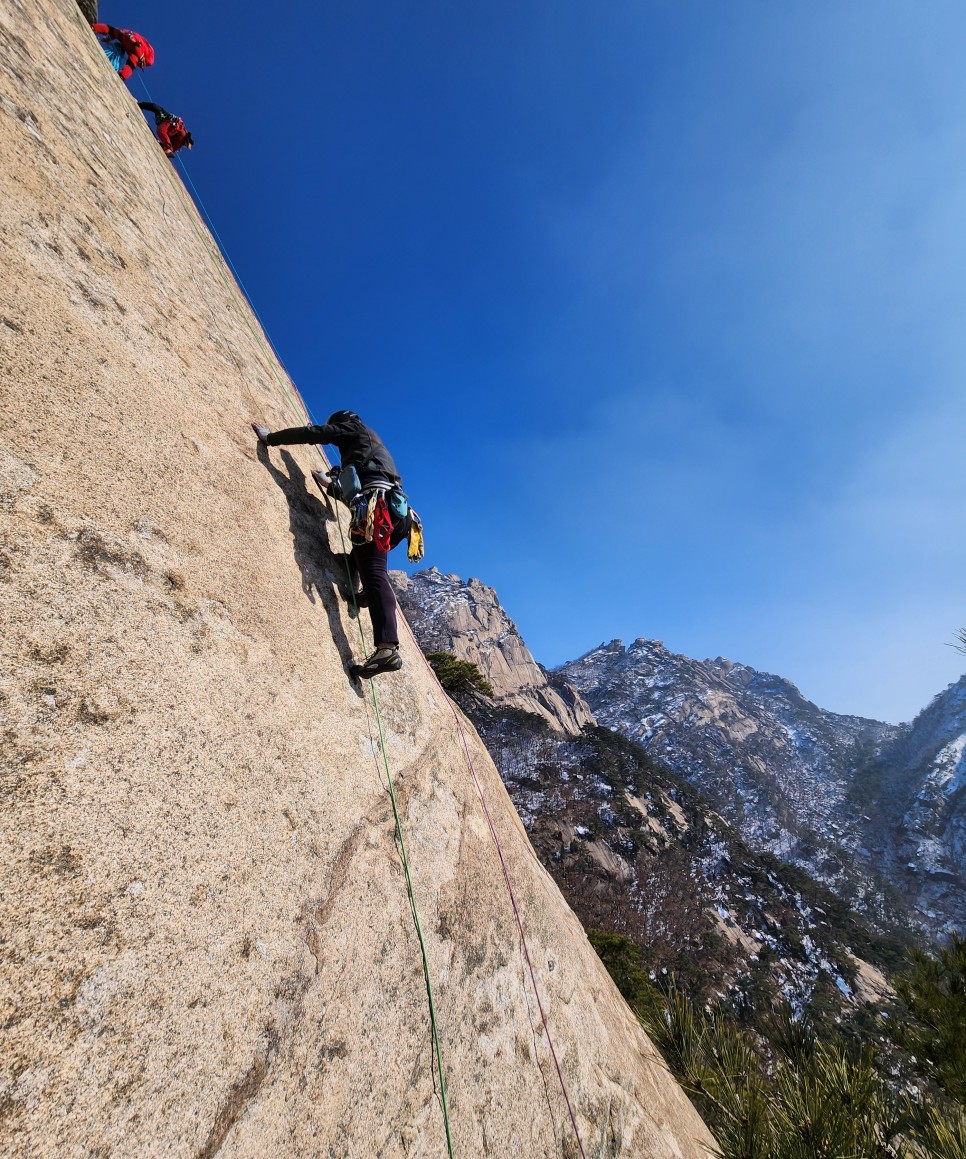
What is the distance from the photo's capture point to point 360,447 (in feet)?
15.5

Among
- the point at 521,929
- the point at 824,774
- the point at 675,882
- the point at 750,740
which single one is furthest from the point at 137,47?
the point at 824,774

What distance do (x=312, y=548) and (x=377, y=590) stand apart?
63 centimetres

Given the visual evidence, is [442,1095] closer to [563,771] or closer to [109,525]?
[109,525]

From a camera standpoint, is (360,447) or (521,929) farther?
(360,447)

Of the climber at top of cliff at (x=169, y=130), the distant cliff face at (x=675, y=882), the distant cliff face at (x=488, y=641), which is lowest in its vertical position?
the distant cliff face at (x=675, y=882)

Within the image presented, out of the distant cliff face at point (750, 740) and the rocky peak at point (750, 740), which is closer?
the rocky peak at point (750, 740)

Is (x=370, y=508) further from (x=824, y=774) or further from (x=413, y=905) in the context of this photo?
(x=824, y=774)

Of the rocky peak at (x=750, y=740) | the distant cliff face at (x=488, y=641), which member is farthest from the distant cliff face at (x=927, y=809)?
the distant cliff face at (x=488, y=641)

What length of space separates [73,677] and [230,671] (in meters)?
0.77

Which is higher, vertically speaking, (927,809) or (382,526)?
(382,526)

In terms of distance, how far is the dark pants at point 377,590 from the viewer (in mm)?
3951

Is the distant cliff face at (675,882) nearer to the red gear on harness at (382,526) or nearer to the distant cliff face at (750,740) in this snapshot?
the red gear on harness at (382,526)

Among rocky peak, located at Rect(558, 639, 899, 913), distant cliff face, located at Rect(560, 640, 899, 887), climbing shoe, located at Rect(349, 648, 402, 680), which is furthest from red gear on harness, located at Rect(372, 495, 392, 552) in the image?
distant cliff face, located at Rect(560, 640, 899, 887)

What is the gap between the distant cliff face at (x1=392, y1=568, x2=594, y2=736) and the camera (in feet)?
301
